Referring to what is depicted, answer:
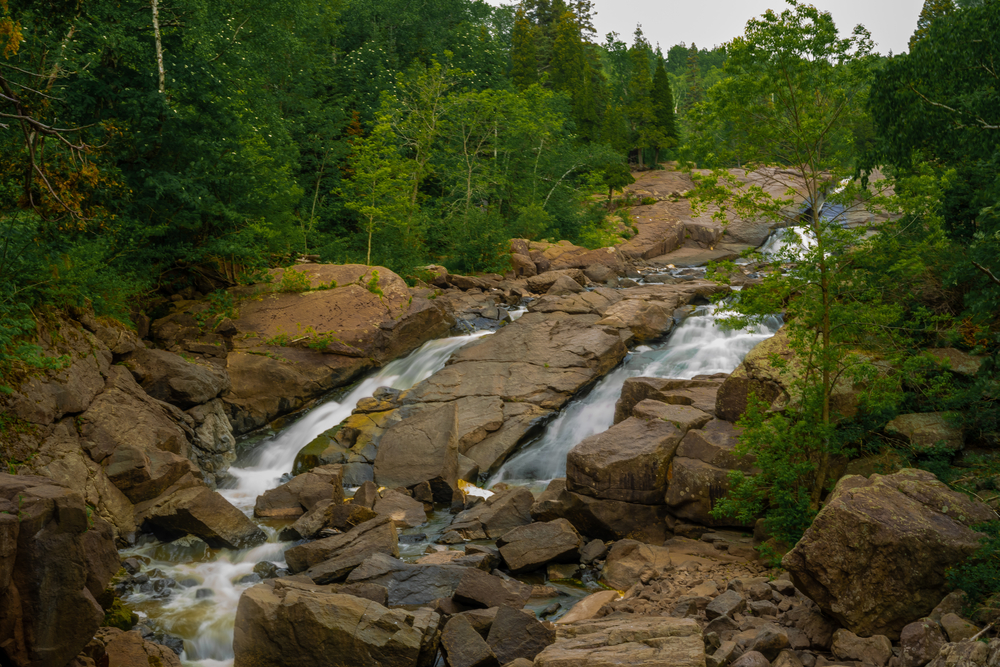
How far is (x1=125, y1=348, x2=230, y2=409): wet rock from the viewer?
1441 centimetres

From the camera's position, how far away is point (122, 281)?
15289 mm

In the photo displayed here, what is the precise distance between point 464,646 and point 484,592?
1191mm

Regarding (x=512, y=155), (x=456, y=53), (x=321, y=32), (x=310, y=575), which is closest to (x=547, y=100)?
(x=512, y=155)

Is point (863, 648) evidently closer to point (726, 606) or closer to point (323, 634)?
point (726, 606)

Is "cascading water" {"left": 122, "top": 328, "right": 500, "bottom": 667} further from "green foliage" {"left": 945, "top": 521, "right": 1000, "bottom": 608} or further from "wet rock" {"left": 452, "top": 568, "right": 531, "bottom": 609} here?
"green foliage" {"left": 945, "top": 521, "right": 1000, "bottom": 608}

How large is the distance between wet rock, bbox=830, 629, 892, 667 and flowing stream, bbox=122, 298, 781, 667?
12.8ft

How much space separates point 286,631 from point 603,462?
Answer: 5740 millimetres

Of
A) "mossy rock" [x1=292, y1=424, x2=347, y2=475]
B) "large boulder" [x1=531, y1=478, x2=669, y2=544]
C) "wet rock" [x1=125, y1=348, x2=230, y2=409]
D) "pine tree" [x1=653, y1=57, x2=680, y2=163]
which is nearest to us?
"large boulder" [x1=531, y1=478, x2=669, y2=544]

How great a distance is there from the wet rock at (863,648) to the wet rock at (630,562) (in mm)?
3297

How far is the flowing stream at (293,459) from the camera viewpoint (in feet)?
30.0

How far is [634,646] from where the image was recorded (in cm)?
663

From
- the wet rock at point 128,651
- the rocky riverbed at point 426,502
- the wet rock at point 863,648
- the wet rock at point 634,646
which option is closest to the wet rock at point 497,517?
the rocky riverbed at point 426,502

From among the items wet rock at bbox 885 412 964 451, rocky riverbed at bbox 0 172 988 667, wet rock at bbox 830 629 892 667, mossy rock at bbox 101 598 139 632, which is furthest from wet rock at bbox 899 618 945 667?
mossy rock at bbox 101 598 139 632

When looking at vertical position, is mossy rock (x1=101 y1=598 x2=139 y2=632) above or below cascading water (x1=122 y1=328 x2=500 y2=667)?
above
